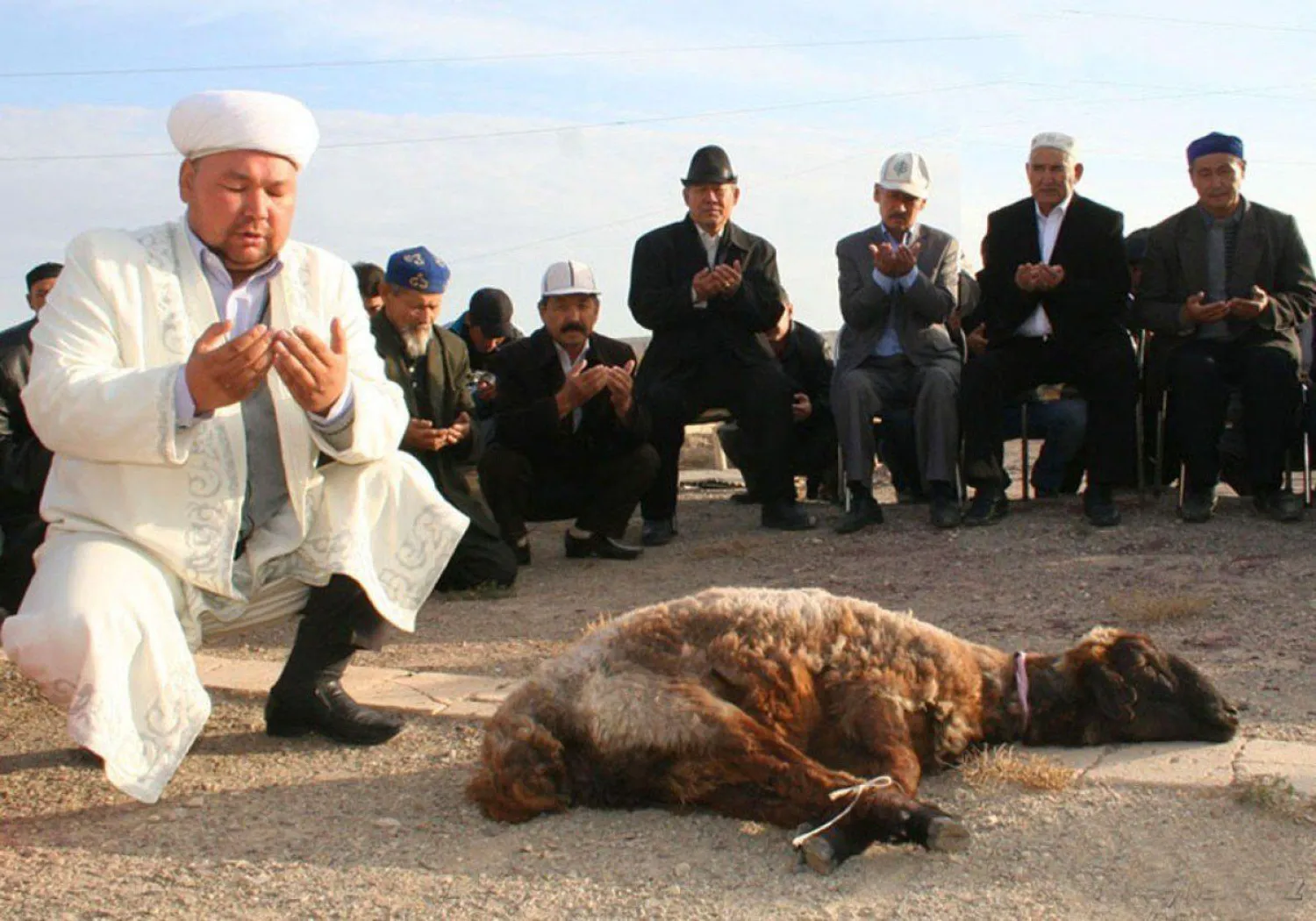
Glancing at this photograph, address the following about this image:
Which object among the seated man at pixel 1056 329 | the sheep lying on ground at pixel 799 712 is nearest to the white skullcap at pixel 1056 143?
the seated man at pixel 1056 329

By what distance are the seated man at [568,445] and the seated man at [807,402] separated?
156cm

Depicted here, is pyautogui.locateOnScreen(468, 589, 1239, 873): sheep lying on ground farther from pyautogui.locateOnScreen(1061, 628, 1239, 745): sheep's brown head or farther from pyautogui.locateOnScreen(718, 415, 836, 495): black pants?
pyautogui.locateOnScreen(718, 415, 836, 495): black pants

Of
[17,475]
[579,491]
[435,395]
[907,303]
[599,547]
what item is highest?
Result: [907,303]

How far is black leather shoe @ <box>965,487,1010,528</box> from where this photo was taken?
30.5ft

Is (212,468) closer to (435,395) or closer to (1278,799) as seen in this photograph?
(1278,799)

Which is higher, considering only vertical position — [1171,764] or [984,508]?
[984,508]

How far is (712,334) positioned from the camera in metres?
9.70

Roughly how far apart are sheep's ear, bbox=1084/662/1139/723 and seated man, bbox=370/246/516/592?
403 centimetres

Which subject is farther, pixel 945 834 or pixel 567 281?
pixel 567 281

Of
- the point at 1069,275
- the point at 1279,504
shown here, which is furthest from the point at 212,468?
the point at 1279,504

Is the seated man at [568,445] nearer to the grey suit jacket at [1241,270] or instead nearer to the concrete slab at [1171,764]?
the grey suit jacket at [1241,270]

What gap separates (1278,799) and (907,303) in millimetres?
5596

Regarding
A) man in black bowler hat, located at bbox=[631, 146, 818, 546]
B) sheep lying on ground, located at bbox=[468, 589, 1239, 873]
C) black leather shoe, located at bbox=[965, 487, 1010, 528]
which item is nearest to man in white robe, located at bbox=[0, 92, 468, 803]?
sheep lying on ground, located at bbox=[468, 589, 1239, 873]

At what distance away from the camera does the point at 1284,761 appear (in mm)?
4645
